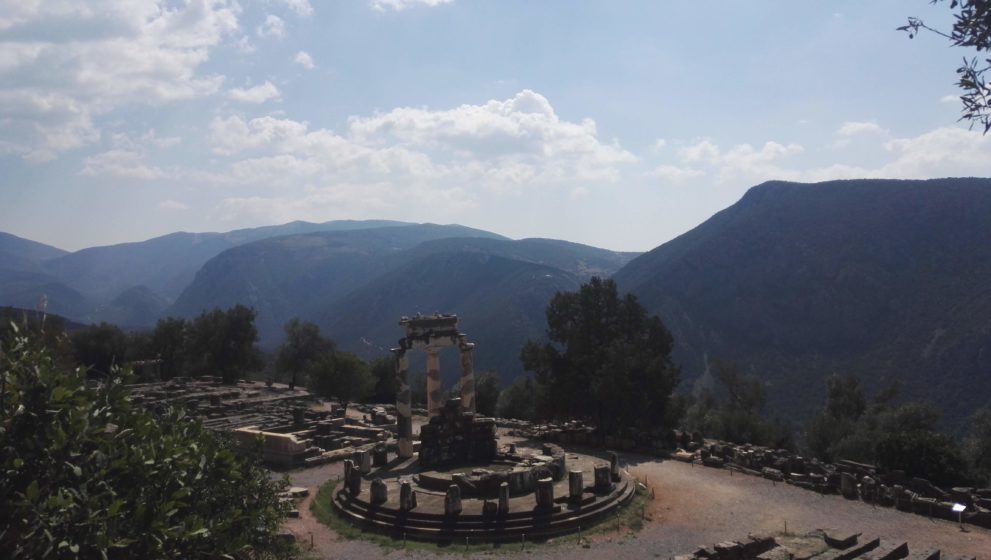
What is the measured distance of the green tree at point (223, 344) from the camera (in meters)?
66.6

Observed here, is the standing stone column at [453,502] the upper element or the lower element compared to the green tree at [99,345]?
lower

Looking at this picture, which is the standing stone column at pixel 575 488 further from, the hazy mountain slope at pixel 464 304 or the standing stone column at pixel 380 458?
the hazy mountain slope at pixel 464 304

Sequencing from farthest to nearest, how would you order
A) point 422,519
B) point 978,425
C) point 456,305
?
1. point 456,305
2. point 978,425
3. point 422,519

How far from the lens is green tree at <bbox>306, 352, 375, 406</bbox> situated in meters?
53.4

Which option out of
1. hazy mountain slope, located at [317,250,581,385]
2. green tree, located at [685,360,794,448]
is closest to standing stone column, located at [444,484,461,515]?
green tree, located at [685,360,794,448]

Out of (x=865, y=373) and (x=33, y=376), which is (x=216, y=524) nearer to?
(x=33, y=376)

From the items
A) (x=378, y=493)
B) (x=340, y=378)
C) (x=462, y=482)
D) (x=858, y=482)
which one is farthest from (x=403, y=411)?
(x=340, y=378)

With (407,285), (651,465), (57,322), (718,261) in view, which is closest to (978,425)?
(651,465)

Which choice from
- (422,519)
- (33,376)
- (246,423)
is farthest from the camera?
(246,423)

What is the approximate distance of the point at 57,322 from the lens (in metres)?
61.8

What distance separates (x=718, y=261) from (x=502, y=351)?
3006cm

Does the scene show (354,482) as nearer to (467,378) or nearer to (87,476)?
(467,378)

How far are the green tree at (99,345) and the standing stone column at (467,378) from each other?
153 ft

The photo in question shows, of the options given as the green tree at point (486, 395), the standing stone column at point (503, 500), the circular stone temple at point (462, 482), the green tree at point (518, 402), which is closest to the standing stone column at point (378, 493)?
the circular stone temple at point (462, 482)
